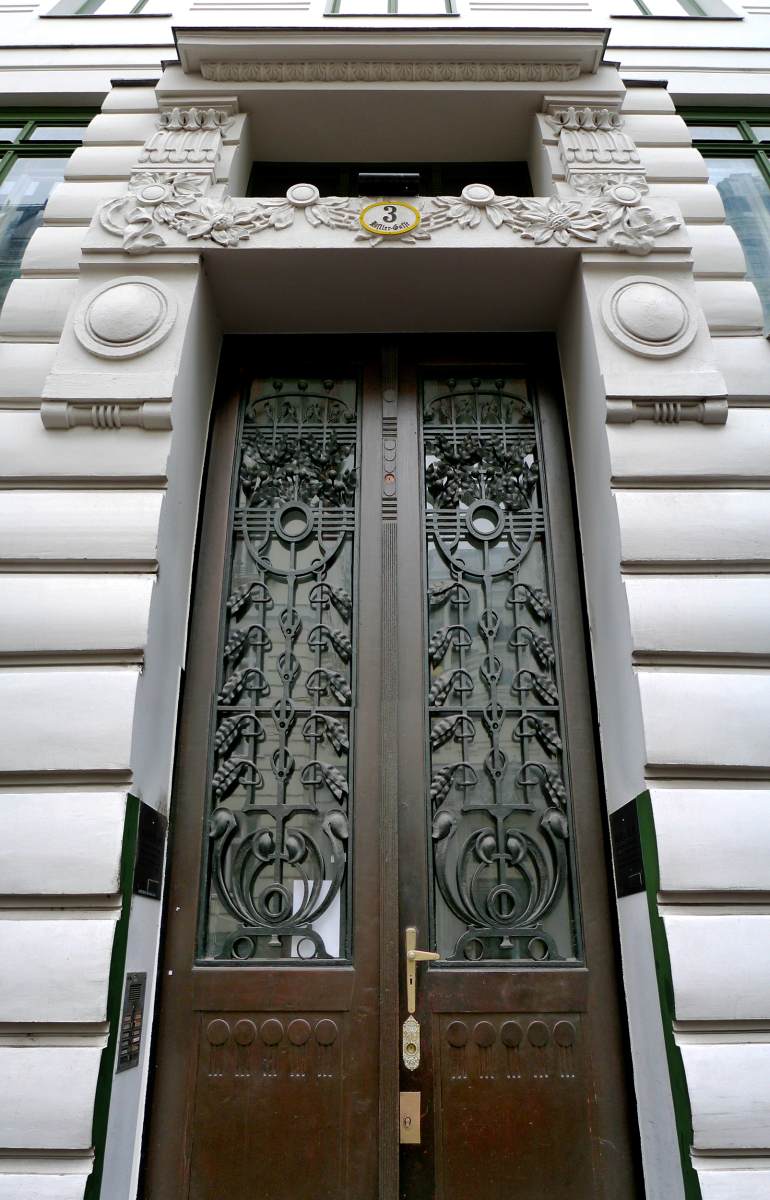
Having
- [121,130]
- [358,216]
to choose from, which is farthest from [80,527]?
[121,130]

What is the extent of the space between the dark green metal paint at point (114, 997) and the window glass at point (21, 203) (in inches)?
199

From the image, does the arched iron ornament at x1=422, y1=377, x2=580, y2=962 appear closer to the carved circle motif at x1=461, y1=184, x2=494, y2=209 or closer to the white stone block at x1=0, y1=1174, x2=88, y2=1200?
the carved circle motif at x1=461, y1=184, x2=494, y2=209

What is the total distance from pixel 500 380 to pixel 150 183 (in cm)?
315

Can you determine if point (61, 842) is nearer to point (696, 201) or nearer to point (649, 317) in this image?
point (649, 317)

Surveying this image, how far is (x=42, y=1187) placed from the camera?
378 centimetres

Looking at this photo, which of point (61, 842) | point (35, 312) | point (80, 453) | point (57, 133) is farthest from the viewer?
point (57, 133)

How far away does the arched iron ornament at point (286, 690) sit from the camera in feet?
16.2

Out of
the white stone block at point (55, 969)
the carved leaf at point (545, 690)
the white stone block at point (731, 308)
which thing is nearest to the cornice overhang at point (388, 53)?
the white stone block at point (731, 308)

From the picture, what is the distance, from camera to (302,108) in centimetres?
695

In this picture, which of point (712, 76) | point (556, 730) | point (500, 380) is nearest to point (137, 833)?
point (556, 730)

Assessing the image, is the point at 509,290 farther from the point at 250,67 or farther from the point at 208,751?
the point at 208,751

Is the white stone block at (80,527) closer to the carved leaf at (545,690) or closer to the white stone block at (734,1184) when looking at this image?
the carved leaf at (545,690)

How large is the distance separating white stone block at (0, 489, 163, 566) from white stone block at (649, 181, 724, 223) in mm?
4702

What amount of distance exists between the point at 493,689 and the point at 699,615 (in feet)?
4.68
